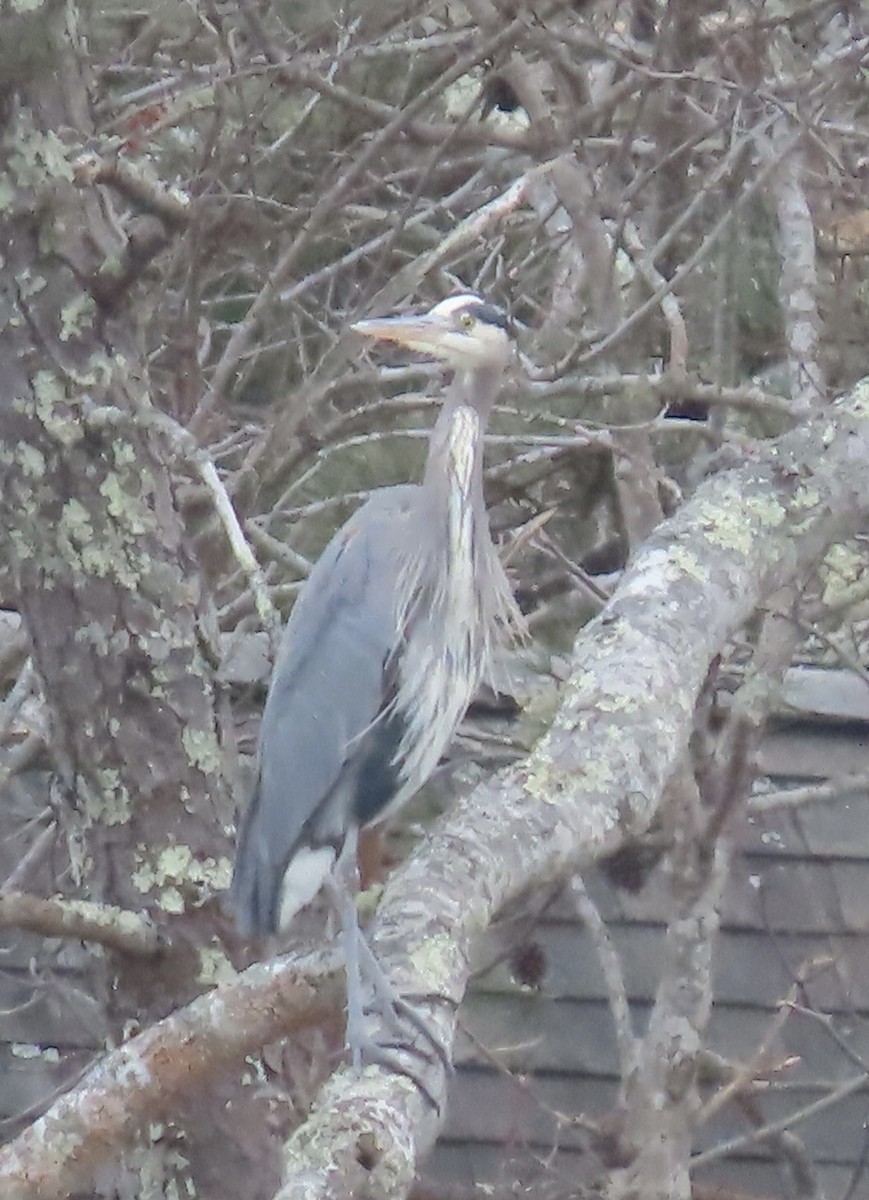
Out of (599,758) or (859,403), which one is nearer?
(599,758)

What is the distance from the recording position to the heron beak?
85.7 inches

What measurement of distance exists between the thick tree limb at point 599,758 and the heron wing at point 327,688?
47 centimetres

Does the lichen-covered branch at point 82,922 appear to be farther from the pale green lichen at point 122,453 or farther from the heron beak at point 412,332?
the heron beak at point 412,332

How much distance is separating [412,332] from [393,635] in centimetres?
41

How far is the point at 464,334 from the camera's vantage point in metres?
2.35

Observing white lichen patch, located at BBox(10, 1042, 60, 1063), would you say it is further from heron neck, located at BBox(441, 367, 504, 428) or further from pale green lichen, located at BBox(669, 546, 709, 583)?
pale green lichen, located at BBox(669, 546, 709, 583)

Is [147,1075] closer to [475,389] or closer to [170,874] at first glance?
[170,874]

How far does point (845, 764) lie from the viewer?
3.42 m

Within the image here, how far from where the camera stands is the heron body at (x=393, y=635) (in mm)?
2227

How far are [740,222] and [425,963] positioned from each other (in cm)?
246

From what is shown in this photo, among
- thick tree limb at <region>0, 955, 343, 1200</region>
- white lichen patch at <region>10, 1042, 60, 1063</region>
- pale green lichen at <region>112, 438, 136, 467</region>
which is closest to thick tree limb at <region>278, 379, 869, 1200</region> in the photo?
thick tree limb at <region>0, 955, 343, 1200</region>

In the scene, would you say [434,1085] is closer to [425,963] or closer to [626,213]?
[425,963]

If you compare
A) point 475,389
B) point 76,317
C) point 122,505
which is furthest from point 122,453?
point 475,389

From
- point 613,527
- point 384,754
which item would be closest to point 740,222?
point 613,527
